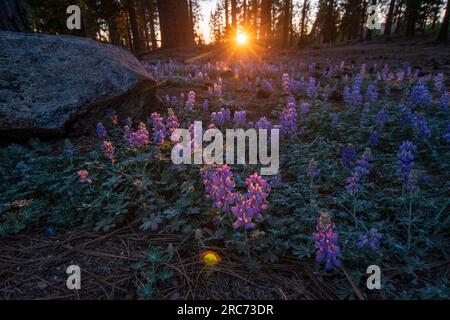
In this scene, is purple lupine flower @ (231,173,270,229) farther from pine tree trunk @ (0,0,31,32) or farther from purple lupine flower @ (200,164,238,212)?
pine tree trunk @ (0,0,31,32)

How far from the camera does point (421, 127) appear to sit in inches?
164

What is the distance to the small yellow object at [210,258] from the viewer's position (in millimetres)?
Result: 2594

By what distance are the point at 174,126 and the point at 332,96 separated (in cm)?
489


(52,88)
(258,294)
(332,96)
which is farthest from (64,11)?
(258,294)

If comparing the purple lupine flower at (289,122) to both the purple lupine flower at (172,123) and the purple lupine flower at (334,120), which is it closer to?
the purple lupine flower at (334,120)

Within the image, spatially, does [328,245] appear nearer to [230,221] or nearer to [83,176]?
[230,221]

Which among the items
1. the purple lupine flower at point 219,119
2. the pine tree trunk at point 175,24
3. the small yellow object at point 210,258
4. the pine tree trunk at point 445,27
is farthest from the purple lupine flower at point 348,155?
the pine tree trunk at point 445,27

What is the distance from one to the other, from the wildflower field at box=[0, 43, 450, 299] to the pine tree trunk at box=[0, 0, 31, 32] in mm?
3681

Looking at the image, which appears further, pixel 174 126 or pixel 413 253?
pixel 174 126

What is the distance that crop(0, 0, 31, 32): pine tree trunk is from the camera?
20.7 ft

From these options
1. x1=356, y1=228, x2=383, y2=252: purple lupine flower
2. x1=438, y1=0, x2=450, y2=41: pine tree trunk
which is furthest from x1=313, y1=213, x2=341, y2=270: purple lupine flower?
x1=438, y1=0, x2=450, y2=41: pine tree trunk

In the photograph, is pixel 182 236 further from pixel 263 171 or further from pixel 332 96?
pixel 332 96

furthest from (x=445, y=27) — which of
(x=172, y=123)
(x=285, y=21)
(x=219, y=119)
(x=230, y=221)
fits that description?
(x=230, y=221)
